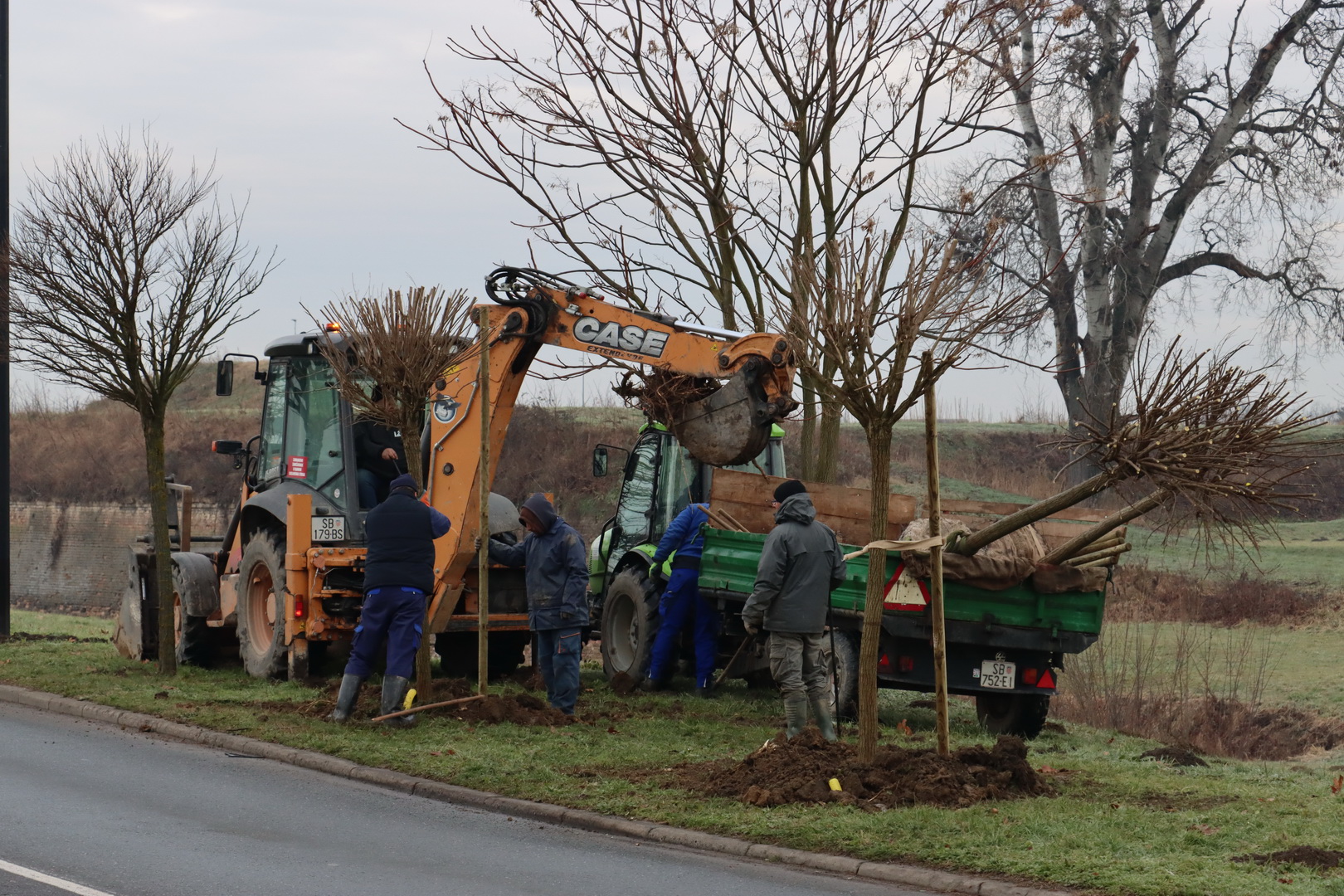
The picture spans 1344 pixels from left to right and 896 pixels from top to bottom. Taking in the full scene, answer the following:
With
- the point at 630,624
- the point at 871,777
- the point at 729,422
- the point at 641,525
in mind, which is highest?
the point at 729,422

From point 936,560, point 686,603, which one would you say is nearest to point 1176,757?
point 936,560

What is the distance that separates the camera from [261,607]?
1396 cm

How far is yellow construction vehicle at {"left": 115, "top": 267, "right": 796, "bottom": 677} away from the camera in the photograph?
11.5m

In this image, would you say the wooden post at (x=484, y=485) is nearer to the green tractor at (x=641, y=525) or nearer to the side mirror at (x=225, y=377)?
the side mirror at (x=225, y=377)

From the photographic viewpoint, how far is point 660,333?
1194 cm

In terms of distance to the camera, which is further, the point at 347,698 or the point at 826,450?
the point at 826,450

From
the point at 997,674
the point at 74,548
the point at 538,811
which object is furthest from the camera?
Result: the point at 74,548

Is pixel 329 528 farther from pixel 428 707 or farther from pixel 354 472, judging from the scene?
pixel 428 707

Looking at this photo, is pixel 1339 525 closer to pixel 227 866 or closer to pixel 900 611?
pixel 900 611

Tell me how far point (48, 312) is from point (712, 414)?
606 cm

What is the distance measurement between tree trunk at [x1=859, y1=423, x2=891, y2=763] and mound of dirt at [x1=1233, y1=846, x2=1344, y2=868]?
234 cm

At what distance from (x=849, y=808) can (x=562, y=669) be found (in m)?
4.02

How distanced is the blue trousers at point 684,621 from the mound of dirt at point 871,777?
180 inches

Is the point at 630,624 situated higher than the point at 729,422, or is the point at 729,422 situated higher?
the point at 729,422
